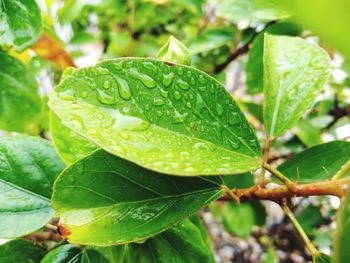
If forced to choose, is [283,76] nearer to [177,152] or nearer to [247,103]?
[177,152]

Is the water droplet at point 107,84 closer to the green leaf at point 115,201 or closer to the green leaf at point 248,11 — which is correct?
the green leaf at point 115,201

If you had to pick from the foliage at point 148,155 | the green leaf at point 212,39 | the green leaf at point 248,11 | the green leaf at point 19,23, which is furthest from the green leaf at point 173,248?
the green leaf at point 212,39

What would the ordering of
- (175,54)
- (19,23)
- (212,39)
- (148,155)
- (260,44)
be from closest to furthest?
(148,155) < (175,54) < (19,23) < (260,44) < (212,39)

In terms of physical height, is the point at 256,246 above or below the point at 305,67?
below

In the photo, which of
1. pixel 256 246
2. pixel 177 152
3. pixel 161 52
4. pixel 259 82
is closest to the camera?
pixel 177 152

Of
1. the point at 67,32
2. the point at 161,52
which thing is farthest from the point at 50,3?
the point at 161,52

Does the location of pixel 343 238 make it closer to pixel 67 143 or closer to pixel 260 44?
pixel 67 143

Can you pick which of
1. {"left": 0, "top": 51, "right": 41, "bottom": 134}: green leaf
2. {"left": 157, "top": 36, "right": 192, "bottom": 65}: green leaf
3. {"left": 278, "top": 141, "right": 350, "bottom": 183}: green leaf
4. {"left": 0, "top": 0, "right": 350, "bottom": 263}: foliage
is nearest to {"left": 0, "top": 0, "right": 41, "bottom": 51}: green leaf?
{"left": 0, "top": 0, "right": 350, "bottom": 263}: foliage

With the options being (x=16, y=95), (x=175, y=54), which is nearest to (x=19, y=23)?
(x=16, y=95)
